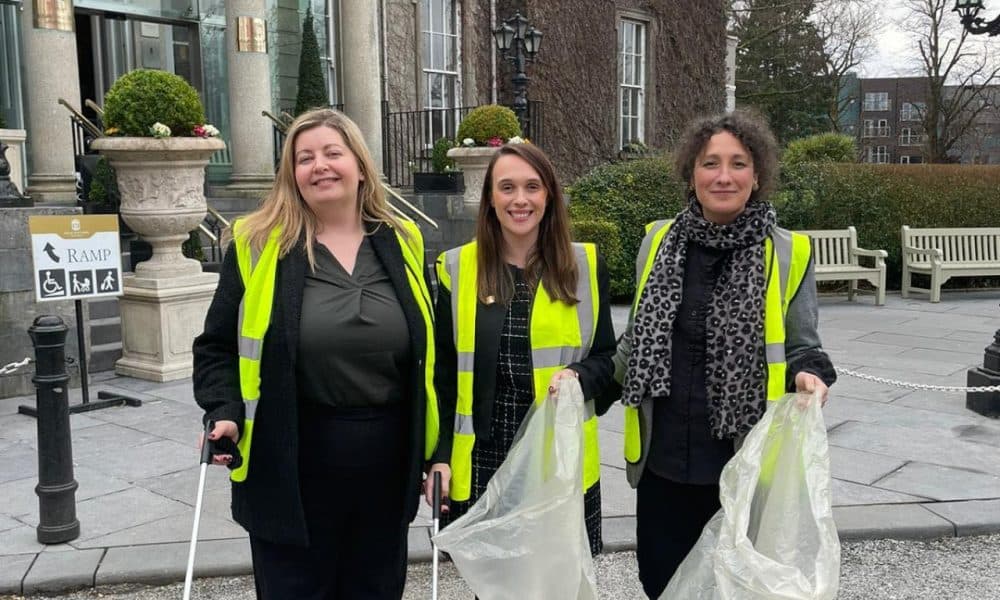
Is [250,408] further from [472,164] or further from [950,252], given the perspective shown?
[950,252]

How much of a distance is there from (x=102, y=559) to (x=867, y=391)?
5691 millimetres

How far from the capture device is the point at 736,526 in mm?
2318

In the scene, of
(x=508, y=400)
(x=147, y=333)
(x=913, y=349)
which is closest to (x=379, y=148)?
Result: (x=147, y=333)

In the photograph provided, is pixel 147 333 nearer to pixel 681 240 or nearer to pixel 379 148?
pixel 681 240

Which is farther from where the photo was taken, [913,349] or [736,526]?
[913,349]

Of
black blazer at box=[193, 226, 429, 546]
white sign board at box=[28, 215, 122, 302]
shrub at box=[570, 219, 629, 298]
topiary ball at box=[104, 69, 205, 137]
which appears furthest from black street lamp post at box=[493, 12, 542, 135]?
black blazer at box=[193, 226, 429, 546]

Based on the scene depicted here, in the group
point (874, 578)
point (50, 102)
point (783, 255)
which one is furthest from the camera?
point (50, 102)

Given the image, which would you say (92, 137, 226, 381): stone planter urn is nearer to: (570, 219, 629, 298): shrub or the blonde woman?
(570, 219, 629, 298): shrub

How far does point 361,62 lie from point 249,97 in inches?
85.8

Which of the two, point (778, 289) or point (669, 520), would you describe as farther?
point (669, 520)

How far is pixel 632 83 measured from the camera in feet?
66.4

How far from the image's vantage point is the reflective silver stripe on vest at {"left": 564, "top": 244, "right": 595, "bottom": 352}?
270 centimetres

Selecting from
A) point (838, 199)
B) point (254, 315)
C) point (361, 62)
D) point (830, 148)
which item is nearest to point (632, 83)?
point (830, 148)

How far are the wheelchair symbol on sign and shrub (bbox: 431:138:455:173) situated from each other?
8081 millimetres
